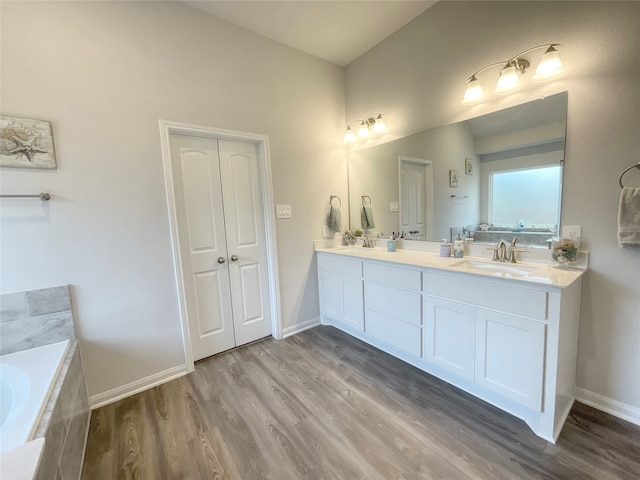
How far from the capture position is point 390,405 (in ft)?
5.75

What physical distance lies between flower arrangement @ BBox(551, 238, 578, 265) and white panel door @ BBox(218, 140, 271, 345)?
2.26 meters

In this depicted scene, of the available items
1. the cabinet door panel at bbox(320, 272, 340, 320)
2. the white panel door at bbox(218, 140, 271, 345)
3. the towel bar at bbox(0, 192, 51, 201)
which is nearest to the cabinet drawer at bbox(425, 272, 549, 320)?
the cabinet door panel at bbox(320, 272, 340, 320)

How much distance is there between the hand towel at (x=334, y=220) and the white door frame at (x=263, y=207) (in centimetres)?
68

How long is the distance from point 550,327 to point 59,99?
3106mm

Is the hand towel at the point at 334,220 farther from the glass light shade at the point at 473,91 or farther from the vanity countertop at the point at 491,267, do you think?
the glass light shade at the point at 473,91

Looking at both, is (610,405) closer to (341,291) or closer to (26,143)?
(341,291)

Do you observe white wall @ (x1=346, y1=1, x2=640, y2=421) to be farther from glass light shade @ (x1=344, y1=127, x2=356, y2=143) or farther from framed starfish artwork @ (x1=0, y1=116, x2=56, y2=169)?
framed starfish artwork @ (x1=0, y1=116, x2=56, y2=169)

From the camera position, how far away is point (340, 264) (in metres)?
2.64

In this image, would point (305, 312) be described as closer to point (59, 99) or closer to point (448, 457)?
point (448, 457)

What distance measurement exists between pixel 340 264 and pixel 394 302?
68 cm

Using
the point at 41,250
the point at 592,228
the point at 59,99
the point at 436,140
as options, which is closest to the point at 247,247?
the point at 41,250

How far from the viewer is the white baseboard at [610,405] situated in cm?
154

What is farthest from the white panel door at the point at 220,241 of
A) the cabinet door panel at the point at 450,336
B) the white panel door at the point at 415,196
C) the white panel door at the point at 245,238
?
the cabinet door panel at the point at 450,336

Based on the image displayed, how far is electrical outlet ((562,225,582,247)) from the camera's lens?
5.46ft
